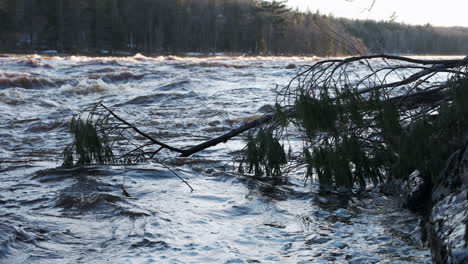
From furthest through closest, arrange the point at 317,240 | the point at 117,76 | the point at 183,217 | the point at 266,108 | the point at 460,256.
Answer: the point at 117,76 < the point at 266,108 < the point at 183,217 < the point at 317,240 < the point at 460,256

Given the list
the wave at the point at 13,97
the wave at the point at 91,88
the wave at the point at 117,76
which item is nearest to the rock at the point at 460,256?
the wave at the point at 13,97

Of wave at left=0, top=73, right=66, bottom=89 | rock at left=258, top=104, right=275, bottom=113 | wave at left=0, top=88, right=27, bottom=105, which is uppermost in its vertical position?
wave at left=0, top=73, right=66, bottom=89

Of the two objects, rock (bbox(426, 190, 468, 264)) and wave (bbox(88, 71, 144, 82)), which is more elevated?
wave (bbox(88, 71, 144, 82))

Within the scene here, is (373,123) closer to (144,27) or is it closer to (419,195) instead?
(419,195)

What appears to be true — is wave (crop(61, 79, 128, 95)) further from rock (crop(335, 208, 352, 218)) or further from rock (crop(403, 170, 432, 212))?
rock (crop(403, 170, 432, 212))

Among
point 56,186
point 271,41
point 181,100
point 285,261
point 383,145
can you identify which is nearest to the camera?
point 285,261

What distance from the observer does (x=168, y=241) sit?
9.58ft

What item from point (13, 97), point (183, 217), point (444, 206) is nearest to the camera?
point (444, 206)

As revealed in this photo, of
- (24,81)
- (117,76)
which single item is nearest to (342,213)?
(24,81)

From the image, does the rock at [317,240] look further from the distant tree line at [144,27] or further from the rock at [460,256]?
the distant tree line at [144,27]

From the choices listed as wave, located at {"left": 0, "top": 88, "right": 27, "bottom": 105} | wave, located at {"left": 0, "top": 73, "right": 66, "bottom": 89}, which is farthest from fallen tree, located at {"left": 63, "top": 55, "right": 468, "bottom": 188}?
wave, located at {"left": 0, "top": 73, "right": 66, "bottom": 89}

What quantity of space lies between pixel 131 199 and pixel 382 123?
1.94 meters

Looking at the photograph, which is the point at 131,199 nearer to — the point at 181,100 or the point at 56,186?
the point at 56,186

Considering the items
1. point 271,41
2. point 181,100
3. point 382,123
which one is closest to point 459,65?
point 382,123
